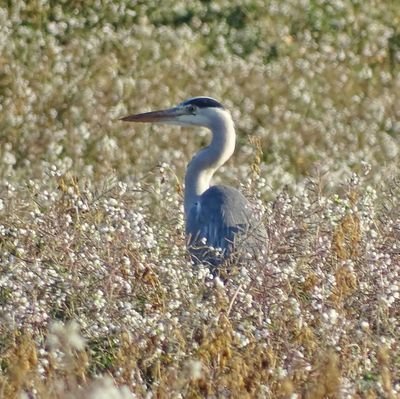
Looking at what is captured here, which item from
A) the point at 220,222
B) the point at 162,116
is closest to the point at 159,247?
the point at 220,222

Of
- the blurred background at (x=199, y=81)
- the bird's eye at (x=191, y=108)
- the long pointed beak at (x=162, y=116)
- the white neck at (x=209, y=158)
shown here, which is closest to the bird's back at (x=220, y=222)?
the white neck at (x=209, y=158)

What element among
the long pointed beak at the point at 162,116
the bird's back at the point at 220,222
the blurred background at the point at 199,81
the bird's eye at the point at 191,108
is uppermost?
the bird's back at the point at 220,222

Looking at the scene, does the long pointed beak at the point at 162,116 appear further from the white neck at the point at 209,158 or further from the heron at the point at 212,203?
the white neck at the point at 209,158

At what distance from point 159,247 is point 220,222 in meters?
0.55

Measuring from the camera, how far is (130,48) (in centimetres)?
1295

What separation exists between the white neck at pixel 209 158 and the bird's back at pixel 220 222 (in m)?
0.50

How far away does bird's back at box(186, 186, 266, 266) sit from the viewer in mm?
6625

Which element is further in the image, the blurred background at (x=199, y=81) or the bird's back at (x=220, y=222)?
the blurred background at (x=199, y=81)

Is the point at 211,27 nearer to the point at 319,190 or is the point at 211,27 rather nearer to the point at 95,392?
the point at 319,190

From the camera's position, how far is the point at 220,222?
7.20 meters

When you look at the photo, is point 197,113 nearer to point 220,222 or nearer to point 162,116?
point 162,116

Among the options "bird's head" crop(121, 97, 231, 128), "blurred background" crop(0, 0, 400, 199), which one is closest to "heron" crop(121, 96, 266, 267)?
"bird's head" crop(121, 97, 231, 128)

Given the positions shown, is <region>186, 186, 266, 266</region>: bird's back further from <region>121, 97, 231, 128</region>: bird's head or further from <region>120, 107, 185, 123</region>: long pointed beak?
<region>120, 107, 185, 123</region>: long pointed beak

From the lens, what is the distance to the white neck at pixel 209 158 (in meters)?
8.20
